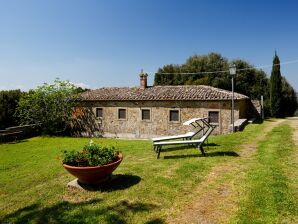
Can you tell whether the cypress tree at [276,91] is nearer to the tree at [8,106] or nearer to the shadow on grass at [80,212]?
the tree at [8,106]

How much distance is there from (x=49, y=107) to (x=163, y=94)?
10165 millimetres

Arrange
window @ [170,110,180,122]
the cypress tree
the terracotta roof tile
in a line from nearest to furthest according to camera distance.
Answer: the terracotta roof tile → window @ [170,110,180,122] → the cypress tree

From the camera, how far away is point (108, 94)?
23.4m

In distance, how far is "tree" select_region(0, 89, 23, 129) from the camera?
21719 millimetres

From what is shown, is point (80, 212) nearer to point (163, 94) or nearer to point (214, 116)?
point (214, 116)

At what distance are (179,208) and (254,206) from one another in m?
1.37

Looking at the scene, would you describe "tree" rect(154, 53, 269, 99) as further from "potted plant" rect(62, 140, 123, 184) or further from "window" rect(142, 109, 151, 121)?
"potted plant" rect(62, 140, 123, 184)

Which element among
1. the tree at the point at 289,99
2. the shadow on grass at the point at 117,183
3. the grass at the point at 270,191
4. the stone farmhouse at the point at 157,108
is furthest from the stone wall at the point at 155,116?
the tree at the point at 289,99

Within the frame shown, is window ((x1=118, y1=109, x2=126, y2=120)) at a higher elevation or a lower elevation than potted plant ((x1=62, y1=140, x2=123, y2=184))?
higher

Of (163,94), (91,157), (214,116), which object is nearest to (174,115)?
(163,94)

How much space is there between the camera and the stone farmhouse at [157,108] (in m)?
18.6

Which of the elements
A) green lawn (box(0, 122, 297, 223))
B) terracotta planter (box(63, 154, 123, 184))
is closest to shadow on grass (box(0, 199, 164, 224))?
green lawn (box(0, 122, 297, 223))

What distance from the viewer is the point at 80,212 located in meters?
4.84

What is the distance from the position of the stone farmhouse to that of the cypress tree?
668 centimetres
